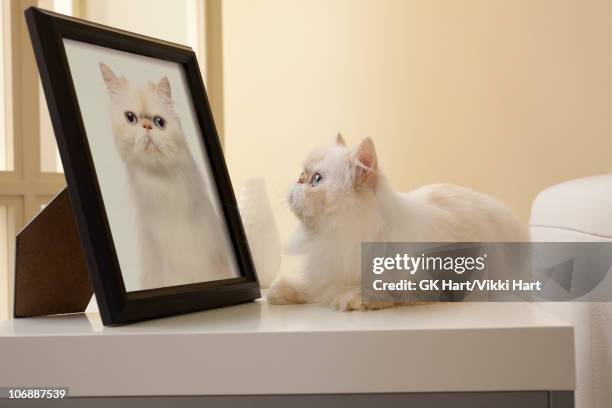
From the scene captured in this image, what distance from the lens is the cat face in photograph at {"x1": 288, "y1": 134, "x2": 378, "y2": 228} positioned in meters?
0.80

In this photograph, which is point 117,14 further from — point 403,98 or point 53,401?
point 53,401

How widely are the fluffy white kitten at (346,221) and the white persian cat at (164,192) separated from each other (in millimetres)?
114

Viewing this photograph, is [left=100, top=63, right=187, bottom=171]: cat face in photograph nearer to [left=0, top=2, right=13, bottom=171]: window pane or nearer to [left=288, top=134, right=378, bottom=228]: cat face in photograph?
[left=288, top=134, right=378, bottom=228]: cat face in photograph

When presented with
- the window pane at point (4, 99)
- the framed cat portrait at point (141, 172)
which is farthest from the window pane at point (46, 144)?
the framed cat portrait at point (141, 172)

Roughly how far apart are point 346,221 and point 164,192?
0.22 meters

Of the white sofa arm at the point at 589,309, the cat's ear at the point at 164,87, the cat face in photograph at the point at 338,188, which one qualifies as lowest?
the white sofa arm at the point at 589,309

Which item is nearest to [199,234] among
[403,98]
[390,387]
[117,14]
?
[390,387]

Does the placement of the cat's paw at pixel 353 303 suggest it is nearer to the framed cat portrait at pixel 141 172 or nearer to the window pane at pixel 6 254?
the framed cat portrait at pixel 141 172

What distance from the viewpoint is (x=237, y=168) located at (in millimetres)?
2547

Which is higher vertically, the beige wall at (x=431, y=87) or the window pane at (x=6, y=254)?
the beige wall at (x=431, y=87)

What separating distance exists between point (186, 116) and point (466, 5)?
5.59 ft

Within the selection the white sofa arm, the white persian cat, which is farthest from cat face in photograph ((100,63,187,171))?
the white sofa arm

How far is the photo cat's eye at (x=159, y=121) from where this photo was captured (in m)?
0.83

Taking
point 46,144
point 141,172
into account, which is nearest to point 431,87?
point 46,144
